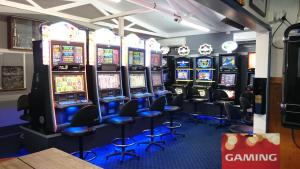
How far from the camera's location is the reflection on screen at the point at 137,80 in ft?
18.1

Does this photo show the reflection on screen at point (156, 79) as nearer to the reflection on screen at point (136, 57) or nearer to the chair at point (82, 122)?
the reflection on screen at point (136, 57)

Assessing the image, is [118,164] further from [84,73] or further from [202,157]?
[84,73]

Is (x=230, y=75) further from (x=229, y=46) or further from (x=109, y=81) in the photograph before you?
(x=109, y=81)

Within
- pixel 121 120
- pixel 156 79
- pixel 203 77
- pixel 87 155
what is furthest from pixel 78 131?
pixel 203 77

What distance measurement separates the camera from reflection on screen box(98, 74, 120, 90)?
4.71 metres

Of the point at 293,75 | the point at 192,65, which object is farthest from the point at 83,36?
the point at 192,65

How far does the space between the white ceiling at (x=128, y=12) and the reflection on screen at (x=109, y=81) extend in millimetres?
1513

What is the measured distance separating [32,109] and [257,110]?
3.63m

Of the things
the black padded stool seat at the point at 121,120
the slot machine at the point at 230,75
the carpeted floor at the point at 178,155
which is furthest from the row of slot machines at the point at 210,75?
the black padded stool seat at the point at 121,120

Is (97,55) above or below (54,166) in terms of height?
above

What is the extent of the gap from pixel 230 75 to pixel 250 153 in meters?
5.61

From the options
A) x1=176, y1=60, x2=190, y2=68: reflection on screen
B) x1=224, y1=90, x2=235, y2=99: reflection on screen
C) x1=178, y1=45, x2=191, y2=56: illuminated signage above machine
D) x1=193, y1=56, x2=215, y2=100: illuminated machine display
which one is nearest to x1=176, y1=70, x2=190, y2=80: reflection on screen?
x1=176, y1=60, x2=190, y2=68: reflection on screen

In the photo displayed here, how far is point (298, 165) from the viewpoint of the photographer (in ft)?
9.76

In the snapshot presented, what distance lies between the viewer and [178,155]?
422cm
